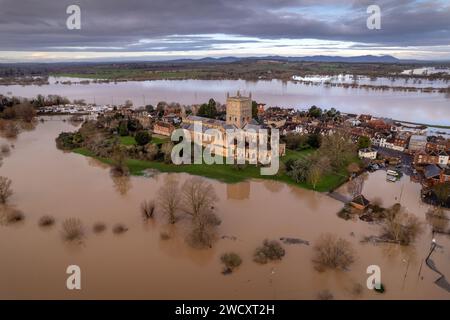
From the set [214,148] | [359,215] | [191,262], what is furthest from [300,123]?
[191,262]

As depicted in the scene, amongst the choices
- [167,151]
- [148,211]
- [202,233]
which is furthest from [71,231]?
[167,151]

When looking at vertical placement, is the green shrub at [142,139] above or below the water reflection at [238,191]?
above

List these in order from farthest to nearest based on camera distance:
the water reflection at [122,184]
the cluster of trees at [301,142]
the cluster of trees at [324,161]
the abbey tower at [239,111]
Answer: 1. the abbey tower at [239,111]
2. the cluster of trees at [301,142]
3. the cluster of trees at [324,161]
4. the water reflection at [122,184]

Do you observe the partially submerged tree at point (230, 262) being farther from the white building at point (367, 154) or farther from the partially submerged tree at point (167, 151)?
the white building at point (367, 154)

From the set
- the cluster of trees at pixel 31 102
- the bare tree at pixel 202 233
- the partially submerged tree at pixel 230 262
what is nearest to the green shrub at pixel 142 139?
the bare tree at pixel 202 233

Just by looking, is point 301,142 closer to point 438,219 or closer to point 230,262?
point 438,219

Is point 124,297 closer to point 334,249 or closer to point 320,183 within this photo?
point 334,249

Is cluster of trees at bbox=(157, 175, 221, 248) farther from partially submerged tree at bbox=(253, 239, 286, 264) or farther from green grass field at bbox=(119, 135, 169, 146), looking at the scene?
green grass field at bbox=(119, 135, 169, 146)
